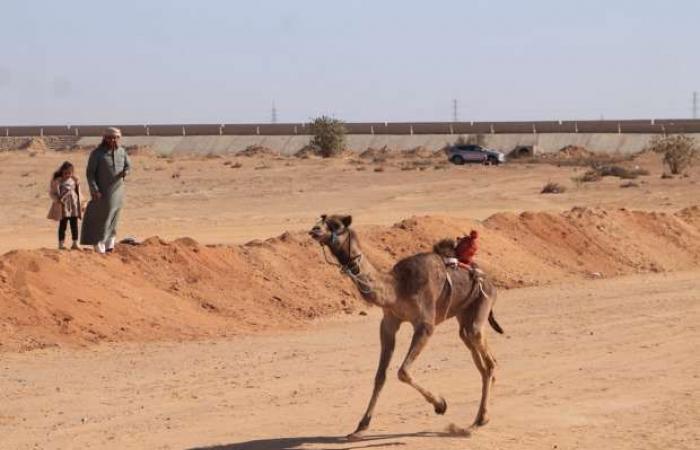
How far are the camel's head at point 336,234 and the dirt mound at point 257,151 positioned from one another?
223 feet

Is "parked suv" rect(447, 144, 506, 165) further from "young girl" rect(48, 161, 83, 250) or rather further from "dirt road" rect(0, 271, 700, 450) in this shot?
"dirt road" rect(0, 271, 700, 450)

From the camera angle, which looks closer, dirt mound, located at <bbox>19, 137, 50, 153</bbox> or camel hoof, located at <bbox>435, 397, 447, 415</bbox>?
camel hoof, located at <bbox>435, 397, 447, 415</bbox>

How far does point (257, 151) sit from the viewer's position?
8369cm

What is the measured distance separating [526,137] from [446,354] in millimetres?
75694

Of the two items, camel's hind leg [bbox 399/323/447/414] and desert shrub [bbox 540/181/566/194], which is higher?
camel's hind leg [bbox 399/323/447/414]

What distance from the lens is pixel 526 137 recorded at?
304 ft

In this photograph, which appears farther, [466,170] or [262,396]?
[466,170]

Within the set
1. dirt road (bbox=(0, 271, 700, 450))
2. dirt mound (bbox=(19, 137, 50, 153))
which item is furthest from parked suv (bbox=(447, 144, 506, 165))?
dirt road (bbox=(0, 271, 700, 450))

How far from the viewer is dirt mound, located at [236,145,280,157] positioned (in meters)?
81.4

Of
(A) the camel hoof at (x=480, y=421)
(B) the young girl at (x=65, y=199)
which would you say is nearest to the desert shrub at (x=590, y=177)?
(B) the young girl at (x=65, y=199)

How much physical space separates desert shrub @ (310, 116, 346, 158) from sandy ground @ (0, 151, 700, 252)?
7.43 m

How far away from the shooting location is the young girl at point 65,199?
23062 millimetres

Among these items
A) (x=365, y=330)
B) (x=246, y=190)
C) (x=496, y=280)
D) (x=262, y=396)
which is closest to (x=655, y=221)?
(x=496, y=280)

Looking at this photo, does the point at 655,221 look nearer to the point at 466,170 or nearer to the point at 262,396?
the point at 262,396
